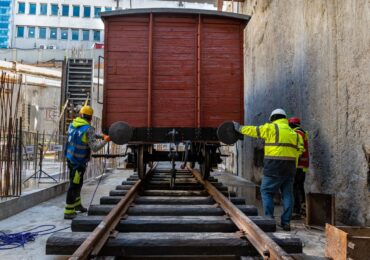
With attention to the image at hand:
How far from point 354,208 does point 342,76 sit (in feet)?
7.00

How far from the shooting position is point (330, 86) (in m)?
5.99

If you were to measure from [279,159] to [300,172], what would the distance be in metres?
1.36

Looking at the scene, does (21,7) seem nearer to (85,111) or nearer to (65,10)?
(65,10)

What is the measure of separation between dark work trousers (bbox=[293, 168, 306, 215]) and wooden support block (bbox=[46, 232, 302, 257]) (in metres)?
2.70

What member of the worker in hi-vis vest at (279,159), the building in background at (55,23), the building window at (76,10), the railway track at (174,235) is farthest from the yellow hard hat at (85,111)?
the building window at (76,10)

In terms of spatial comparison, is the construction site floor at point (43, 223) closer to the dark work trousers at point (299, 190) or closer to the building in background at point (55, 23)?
the dark work trousers at point (299, 190)

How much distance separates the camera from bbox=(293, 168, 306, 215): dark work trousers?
6.23 meters

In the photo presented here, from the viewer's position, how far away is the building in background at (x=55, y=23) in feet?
163

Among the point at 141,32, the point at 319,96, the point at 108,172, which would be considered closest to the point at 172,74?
the point at 141,32

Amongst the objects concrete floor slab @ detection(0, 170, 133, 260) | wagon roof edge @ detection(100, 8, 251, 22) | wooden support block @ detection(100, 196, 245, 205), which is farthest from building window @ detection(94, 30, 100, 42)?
wooden support block @ detection(100, 196, 245, 205)

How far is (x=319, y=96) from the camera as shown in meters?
6.41

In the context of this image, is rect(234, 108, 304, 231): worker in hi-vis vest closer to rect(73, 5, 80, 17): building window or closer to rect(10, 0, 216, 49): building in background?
rect(10, 0, 216, 49): building in background

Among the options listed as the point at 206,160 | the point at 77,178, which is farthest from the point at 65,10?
the point at 77,178

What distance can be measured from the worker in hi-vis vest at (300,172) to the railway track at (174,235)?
5.60ft
